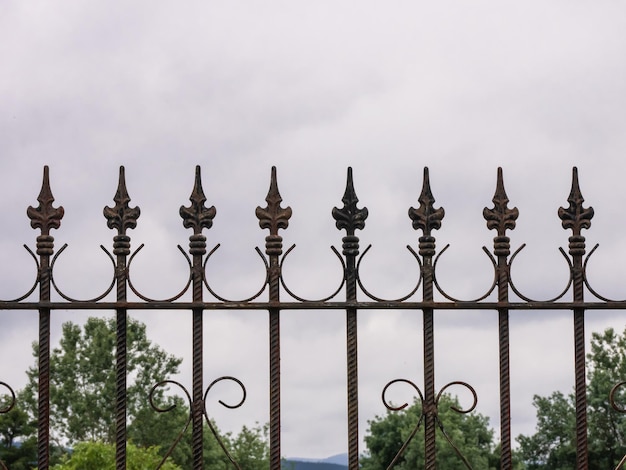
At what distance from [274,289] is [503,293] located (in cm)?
163

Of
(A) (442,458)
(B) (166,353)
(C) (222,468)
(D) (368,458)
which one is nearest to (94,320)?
(B) (166,353)

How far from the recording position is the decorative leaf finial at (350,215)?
23.7 feet

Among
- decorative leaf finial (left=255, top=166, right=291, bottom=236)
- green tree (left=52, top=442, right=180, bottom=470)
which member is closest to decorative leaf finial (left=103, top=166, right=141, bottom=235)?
decorative leaf finial (left=255, top=166, right=291, bottom=236)

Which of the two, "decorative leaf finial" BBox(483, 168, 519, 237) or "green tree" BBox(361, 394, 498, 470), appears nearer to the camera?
"decorative leaf finial" BBox(483, 168, 519, 237)

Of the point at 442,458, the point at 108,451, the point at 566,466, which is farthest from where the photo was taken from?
the point at 566,466

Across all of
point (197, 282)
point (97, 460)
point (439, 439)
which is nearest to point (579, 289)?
point (197, 282)

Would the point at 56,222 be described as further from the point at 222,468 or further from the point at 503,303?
the point at 222,468

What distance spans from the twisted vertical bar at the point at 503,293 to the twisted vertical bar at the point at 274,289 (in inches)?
58.9

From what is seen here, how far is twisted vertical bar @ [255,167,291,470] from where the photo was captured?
23.4 ft

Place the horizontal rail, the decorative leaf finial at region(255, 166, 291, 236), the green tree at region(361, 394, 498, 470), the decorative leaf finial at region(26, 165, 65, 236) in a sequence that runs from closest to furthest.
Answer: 1. the horizontal rail
2. the decorative leaf finial at region(255, 166, 291, 236)
3. the decorative leaf finial at region(26, 165, 65, 236)
4. the green tree at region(361, 394, 498, 470)

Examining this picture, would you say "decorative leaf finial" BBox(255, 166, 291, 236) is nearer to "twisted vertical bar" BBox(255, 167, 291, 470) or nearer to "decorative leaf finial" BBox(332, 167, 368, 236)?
"twisted vertical bar" BBox(255, 167, 291, 470)

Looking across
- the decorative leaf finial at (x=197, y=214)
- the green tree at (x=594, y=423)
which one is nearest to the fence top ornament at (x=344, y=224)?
the decorative leaf finial at (x=197, y=214)

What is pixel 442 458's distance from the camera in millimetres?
31969

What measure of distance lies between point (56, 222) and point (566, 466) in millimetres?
30970
